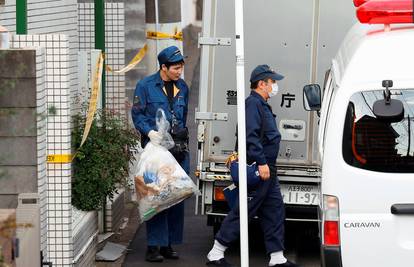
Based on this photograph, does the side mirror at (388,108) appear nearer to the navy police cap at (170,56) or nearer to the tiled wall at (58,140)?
the tiled wall at (58,140)

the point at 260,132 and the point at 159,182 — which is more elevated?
the point at 260,132

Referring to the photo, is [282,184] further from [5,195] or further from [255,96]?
[5,195]

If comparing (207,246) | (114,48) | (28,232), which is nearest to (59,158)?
(28,232)

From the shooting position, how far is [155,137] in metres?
10.0

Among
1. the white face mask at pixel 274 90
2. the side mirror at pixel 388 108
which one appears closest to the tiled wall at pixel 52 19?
the white face mask at pixel 274 90

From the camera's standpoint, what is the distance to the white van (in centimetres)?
724

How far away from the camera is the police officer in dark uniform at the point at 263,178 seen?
9570 mm

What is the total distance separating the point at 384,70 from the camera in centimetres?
735

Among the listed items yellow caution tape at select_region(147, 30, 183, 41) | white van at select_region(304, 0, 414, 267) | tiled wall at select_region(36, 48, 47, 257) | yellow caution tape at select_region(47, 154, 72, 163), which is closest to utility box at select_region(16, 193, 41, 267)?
tiled wall at select_region(36, 48, 47, 257)

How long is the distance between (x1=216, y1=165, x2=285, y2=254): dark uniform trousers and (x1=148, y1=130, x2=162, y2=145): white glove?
2.99 ft

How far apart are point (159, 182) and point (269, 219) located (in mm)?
1035

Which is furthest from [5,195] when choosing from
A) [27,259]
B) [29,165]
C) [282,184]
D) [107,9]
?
[107,9]

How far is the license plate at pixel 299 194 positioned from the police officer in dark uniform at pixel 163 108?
3.17 ft

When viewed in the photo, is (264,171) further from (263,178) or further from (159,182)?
(159,182)
